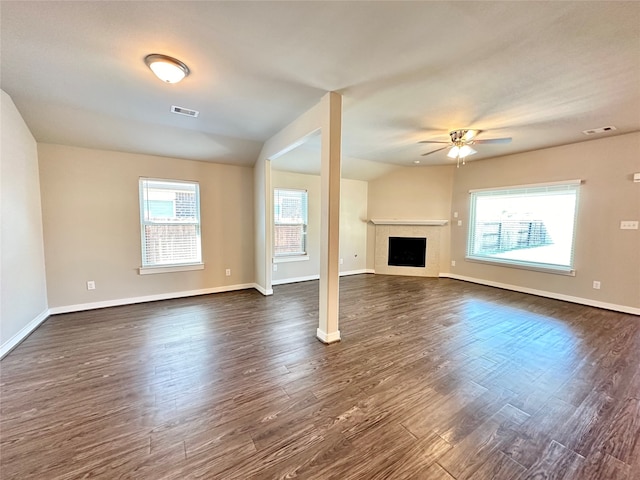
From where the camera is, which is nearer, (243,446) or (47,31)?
(243,446)

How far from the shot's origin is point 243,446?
5.07 ft

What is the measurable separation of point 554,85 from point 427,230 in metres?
3.97

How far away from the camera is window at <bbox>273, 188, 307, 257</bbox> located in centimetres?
545

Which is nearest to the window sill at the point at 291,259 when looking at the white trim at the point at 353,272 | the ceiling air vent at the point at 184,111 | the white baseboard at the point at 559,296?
the white trim at the point at 353,272

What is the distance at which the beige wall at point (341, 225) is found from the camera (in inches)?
217

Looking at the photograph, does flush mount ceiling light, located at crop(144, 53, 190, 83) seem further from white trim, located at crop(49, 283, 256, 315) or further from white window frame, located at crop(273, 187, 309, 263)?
white trim, located at crop(49, 283, 256, 315)

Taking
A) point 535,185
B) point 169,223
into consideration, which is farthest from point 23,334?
point 535,185

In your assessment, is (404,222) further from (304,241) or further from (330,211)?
(330,211)

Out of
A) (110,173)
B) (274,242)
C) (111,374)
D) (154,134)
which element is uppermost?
(154,134)

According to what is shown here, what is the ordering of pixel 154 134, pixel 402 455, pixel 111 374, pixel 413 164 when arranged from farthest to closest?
pixel 413 164
pixel 154 134
pixel 111 374
pixel 402 455

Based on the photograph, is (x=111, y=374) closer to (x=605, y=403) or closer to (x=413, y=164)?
(x=605, y=403)

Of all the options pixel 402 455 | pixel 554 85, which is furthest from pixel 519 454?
pixel 554 85

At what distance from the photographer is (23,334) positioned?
114 inches

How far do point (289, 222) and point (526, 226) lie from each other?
4670 millimetres
